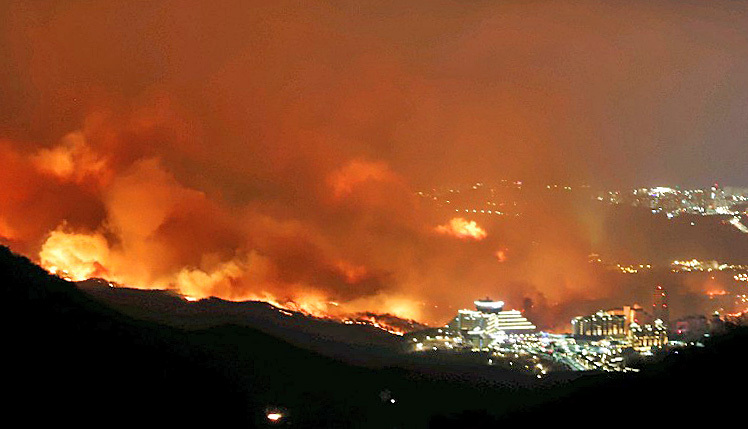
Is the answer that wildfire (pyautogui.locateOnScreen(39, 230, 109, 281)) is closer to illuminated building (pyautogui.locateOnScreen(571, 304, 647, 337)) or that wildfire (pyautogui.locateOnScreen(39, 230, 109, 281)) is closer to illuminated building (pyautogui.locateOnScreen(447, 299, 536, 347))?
illuminated building (pyautogui.locateOnScreen(447, 299, 536, 347))

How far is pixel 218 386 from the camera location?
93.9 feet

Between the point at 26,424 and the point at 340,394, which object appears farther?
the point at 340,394

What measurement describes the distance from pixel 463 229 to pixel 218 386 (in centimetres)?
5693

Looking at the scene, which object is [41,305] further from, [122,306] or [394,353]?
[394,353]

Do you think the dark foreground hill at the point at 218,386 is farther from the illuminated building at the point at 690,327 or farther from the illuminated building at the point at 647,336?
the illuminated building at the point at 690,327

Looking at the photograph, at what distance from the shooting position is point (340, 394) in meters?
35.1

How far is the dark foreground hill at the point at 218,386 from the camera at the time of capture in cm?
2095

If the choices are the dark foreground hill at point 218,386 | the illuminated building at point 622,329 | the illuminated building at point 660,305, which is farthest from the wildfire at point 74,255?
the illuminated building at point 660,305

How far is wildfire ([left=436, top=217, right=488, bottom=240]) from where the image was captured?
81562 millimetres

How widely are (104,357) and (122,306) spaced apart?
18.9 metres

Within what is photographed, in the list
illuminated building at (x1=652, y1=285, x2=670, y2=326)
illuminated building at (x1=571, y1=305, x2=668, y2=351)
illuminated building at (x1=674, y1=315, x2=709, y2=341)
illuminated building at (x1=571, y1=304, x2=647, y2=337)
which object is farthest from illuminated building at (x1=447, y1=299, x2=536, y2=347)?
illuminated building at (x1=652, y1=285, x2=670, y2=326)

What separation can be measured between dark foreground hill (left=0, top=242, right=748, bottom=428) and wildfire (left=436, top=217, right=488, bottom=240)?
4319 centimetres

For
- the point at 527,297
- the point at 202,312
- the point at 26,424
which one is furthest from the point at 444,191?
the point at 26,424

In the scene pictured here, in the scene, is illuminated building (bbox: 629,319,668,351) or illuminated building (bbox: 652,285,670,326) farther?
illuminated building (bbox: 652,285,670,326)
